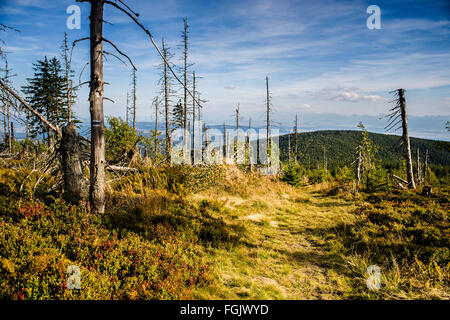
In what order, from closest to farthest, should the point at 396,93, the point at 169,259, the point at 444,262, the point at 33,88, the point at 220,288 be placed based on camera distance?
the point at 220,288 → the point at 169,259 → the point at 444,262 → the point at 396,93 → the point at 33,88

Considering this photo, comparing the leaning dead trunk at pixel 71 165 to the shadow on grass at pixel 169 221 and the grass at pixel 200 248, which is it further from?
the shadow on grass at pixel 169 221

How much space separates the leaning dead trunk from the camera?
5.93 metres

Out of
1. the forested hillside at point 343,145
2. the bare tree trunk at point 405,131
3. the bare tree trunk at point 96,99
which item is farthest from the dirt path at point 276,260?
the forested hillside at point 343,145

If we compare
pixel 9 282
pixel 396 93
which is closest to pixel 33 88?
pixel 9 282

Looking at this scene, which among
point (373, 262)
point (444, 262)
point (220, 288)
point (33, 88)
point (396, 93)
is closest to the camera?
point (220, 288)

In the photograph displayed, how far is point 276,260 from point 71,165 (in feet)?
20.7

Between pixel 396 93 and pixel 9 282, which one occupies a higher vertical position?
pixel 396 93

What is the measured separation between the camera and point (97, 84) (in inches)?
199

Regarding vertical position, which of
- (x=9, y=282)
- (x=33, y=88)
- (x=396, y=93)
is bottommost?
(x=9, y=282)

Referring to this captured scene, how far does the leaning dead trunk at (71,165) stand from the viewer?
19.4ft

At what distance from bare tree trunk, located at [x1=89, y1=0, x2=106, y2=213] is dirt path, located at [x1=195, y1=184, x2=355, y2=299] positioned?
3517 millimetres

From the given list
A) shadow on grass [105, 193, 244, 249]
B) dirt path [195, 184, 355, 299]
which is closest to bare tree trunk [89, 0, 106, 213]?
shadow on grass [105, 193, 244, 249]
